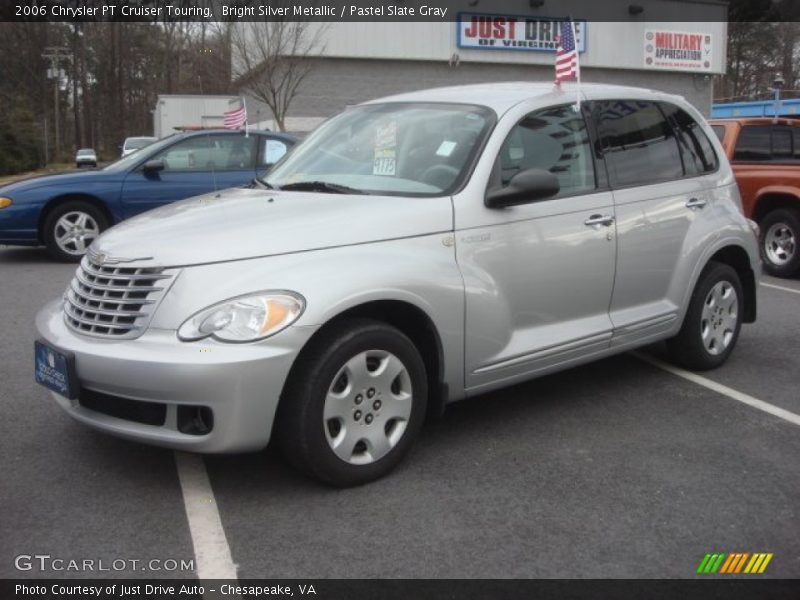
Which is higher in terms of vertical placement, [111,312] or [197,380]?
[111,312]

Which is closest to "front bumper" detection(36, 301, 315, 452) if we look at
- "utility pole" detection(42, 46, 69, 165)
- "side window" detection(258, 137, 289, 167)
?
"side window" detection(258, 137, 289, 167)

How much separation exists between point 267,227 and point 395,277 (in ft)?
1.94

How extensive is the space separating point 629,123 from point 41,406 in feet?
12.2

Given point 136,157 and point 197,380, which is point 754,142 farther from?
point 197,380

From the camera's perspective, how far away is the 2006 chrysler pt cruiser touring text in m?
3.31

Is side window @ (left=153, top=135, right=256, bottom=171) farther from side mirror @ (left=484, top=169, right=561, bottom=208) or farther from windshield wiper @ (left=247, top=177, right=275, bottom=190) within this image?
side mirror @ (left=484, top=169, right=561, bottom=208)

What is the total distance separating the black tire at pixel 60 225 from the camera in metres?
9.52

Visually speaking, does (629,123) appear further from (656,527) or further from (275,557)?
(275,557)

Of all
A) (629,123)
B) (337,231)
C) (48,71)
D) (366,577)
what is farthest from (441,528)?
(48,71)

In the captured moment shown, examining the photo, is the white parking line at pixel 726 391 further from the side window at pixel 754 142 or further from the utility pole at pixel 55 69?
the utility pole at pixel 55 69

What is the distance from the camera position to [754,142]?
9.53 meters

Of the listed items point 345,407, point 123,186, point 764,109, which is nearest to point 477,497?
point 345,407

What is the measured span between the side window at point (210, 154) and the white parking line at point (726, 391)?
19.6 ft

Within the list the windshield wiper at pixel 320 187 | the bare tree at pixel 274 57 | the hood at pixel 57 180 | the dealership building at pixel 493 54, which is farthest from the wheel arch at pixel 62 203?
the dealership building at pixel 493 54
